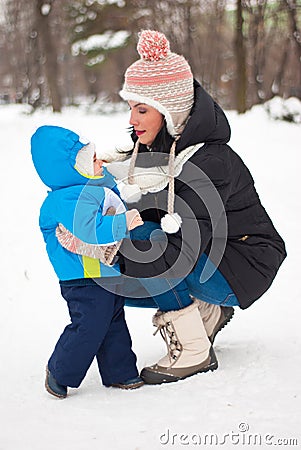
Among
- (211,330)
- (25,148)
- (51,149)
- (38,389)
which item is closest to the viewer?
(51,149)

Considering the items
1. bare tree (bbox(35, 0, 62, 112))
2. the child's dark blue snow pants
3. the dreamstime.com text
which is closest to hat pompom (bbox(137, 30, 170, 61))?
the child's dark blue snow pants

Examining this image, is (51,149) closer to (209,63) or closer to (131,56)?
(131,56)

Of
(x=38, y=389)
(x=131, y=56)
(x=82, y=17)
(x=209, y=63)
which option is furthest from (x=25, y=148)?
(x=209, y=63)

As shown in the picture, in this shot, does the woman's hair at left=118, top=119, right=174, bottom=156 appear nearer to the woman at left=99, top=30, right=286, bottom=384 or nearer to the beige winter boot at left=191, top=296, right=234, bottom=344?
the woman at left=99, top=30, right=286, bottom=384

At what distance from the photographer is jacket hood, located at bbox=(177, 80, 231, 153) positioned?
2.36 m

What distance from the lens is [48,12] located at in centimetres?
1570

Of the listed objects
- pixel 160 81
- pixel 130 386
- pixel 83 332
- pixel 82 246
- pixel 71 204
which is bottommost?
pixel 130 386

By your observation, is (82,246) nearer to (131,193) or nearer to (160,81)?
(131,193)

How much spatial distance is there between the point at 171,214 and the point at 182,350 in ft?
1.70

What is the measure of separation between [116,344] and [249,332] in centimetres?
79

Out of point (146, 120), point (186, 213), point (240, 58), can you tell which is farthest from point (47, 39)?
point (186, 213)

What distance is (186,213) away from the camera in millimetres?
2348

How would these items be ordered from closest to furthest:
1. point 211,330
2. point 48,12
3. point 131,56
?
point 211,330
point 48,12
point 131,56

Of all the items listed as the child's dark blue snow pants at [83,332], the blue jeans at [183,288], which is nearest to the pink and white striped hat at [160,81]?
the blue jeans at [183,288]
